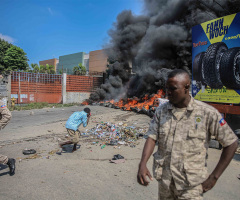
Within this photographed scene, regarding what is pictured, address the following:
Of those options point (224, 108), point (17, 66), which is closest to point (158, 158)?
point (224, 108)

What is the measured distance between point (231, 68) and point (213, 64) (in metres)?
0.55

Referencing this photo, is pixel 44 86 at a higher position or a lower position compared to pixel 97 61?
lower

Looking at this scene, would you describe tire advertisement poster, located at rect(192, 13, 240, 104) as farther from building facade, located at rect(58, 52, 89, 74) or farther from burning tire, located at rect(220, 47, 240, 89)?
building facade, located at rect(58, 52, 89, 74)

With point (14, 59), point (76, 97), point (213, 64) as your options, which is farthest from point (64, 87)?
point (213, 64)

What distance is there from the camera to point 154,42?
54.1 ft

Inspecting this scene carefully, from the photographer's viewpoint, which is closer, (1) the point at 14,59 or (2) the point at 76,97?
(2) the point at 76,97

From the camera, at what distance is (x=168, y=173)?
1.59 m

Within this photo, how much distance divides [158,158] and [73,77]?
18387 millimetres

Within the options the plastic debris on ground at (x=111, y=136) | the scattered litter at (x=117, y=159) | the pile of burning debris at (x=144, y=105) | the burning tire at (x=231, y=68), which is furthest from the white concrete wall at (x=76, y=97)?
the burning tire at (x=231, y=68)

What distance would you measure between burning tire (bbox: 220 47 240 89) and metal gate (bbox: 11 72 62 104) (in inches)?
Answer: 604

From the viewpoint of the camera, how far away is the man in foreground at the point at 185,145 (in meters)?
1.53

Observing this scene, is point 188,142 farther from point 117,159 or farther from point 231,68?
point 231,68

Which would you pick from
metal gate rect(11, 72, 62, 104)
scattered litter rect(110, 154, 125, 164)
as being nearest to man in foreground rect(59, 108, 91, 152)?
scattered litter rect(110, 154, 125, 164)

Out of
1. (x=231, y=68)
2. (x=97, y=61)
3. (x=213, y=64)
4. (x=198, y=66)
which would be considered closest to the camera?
(x=231, y=68)
